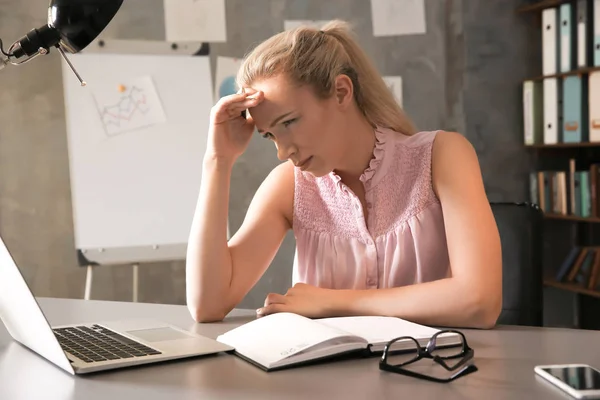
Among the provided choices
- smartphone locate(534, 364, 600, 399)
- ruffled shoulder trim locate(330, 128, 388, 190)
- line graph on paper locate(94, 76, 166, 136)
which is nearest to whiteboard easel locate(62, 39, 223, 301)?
line graph on paper locate(94, 76, 166, 136)

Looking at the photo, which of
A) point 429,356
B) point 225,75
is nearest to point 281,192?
point 429,356

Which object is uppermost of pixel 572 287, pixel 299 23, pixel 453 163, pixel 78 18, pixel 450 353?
pixel 299 23

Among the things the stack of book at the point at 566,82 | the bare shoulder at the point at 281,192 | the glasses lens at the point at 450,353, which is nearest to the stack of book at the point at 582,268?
the stack of book at the point at 566,82

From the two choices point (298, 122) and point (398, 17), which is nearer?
point (298, 122)

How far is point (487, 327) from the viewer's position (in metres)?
1.24

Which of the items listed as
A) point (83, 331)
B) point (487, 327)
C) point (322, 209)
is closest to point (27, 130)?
point (322, 209)

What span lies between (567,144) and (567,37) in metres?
0.47

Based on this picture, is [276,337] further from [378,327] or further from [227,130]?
[227,130]

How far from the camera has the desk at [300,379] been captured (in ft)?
2.81

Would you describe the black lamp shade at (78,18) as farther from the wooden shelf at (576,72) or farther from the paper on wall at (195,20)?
the wooden shelf at (576,72)

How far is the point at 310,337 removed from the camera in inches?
40.2

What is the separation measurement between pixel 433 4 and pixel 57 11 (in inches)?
110

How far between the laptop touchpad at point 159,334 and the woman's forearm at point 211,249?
0.55 ft

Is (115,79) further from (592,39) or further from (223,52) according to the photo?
(592,39)
